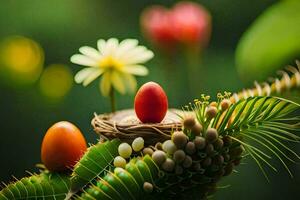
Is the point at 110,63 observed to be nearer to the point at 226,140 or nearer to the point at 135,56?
the point at 135,56

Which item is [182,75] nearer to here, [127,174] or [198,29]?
[198,29]

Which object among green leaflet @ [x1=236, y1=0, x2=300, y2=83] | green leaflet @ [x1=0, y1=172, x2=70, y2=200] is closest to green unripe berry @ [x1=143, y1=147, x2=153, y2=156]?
green leaflet @ [x1=0, y1=172, x2=70, y2=200]

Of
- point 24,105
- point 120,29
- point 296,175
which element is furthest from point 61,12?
point 296,175

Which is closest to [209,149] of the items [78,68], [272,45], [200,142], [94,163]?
[200,142]

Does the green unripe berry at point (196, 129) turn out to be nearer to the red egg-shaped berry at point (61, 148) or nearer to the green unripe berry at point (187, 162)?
the green unripe berry at point (187, 162)

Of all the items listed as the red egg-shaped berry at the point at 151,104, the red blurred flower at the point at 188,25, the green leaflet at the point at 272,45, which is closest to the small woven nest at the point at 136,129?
the red egg-shaped berry at the point at 151,104

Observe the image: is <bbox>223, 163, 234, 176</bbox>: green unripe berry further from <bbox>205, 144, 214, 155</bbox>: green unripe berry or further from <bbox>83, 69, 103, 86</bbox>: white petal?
<bbox>83, 69, 103, 86</bbox>: white petal

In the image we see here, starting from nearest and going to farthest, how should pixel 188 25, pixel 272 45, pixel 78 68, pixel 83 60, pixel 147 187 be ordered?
pixel 147 187 < pixel 83 60 < pixel 272 45 < pixel 188 25 < pixel 78 68
